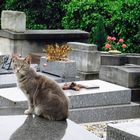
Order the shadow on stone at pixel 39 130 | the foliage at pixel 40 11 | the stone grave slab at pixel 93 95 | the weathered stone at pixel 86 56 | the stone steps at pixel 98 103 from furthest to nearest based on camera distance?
the foliage at pixel 40 11
the weathered stone at pixel 86 56
the stone steps at pixel 98 103
the stone grave slab at pixel 93 95
the shadow on stone at pixel 39 130

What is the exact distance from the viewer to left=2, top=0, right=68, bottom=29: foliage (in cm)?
1947

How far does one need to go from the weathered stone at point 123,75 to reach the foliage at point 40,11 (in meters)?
7.59

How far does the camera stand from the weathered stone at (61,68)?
436 inches

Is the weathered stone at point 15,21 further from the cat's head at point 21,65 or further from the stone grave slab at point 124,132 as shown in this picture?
the stone grave slab at point 124,132

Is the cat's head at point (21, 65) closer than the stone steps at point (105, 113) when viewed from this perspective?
Yes

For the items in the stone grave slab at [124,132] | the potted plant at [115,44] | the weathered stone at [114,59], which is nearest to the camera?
the stone grave slab at [124,132]

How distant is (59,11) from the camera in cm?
1980

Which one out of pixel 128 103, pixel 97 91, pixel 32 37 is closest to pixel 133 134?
pixel 97 91

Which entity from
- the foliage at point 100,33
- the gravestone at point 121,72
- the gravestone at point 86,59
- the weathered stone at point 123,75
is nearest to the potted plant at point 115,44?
the foliage at point 100,33

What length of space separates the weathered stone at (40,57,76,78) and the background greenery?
4.75m

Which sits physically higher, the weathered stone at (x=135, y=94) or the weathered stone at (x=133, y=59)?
the weathered stone at (x=133, y=59)

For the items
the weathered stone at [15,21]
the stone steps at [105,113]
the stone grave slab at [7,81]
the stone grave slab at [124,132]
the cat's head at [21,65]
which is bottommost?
the stone steps at [105,113]

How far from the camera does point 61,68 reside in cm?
1109

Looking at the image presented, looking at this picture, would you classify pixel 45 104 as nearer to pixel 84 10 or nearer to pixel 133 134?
pixel 133 134
